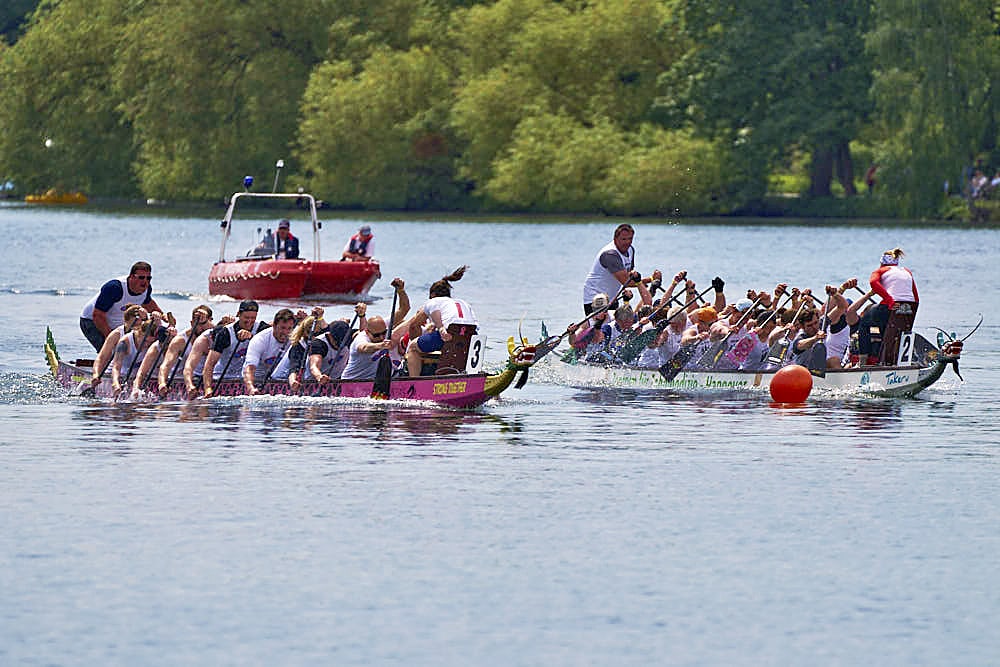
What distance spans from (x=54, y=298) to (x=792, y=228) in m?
42.4

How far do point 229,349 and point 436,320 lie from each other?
2.87m

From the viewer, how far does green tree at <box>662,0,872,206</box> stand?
8875 cm

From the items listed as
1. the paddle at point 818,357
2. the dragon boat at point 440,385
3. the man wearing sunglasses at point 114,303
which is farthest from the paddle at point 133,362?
the paddle at point 818,357

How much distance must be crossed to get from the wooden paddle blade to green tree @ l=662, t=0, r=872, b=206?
64931 millimetres

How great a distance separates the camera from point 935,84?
79.7 metres

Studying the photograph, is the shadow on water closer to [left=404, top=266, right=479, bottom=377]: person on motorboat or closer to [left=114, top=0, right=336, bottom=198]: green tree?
[left=404, top=266, right=479, bottom=377]: person on motorboat

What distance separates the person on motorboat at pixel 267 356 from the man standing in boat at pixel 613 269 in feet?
16.5

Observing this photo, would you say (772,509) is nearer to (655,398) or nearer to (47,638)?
(47,638)

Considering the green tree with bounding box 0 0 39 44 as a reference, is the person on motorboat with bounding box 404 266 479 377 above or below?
below

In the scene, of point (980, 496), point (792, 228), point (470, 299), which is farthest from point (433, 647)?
point (792, 228)

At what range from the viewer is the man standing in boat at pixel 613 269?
92.6 ft

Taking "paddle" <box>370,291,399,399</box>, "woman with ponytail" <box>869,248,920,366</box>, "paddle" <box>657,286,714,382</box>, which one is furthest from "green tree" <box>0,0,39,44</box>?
"paddle" <box>370,291,399,399</box>

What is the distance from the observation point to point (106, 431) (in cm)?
2344

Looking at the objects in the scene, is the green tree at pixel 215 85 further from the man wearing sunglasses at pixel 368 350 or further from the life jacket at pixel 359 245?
the man wearing sunglasses at pixel 368 350
